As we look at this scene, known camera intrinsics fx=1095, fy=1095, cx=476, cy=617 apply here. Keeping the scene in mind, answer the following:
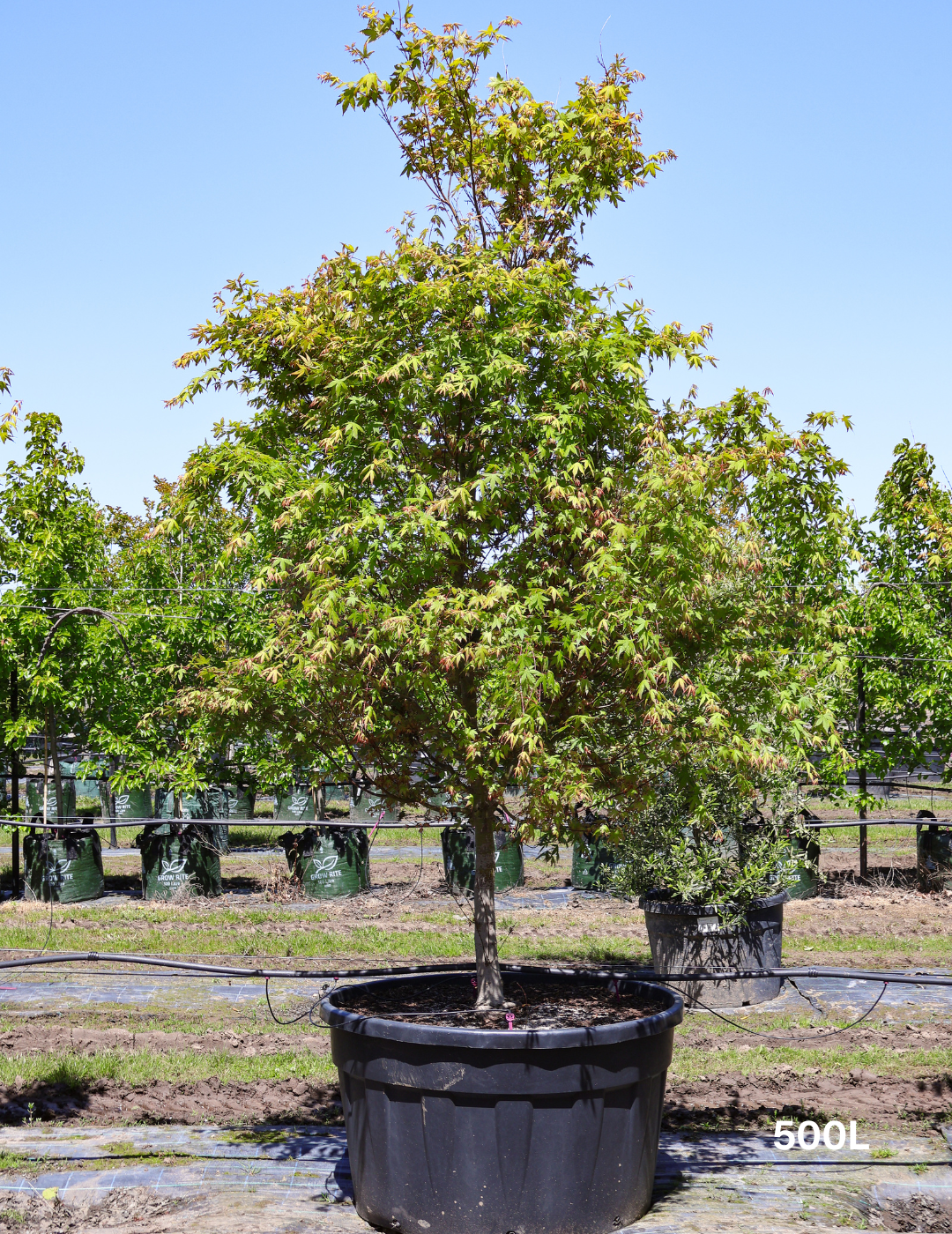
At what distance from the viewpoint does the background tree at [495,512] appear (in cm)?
400

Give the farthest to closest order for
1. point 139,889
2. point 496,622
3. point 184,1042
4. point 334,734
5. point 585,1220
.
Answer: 1. point 139,889
2. point 184,1042
3. point 334,734
4. point 585,1220
5. point 496,622

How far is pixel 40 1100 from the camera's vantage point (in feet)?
19.7

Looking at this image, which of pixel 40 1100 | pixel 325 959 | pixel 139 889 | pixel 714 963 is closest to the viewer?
pixel 40 1100

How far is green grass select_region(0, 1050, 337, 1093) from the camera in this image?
6344mm

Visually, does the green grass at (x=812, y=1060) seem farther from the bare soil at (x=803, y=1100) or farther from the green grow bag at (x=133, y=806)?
the green grow bag at (x=133, y=806)

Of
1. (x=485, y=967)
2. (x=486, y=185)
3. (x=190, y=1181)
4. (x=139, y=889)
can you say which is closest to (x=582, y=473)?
(x=486, y=185)

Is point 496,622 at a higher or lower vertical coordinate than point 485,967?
higher

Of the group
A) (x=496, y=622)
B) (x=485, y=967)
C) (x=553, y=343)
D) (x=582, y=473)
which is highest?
(x=553, y=343)

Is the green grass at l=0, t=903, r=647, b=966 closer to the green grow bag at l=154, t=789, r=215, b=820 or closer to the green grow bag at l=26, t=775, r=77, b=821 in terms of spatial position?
the green grow bag at l=154, t=789, r=215, b=820

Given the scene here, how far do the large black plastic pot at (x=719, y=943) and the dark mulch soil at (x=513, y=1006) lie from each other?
10.6 ft

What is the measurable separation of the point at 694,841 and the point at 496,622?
544 cm

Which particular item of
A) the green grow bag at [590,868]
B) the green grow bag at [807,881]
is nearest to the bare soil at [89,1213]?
the green grow bag at [590,868]

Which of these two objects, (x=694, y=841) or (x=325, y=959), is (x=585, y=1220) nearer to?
(x=694, y=841)

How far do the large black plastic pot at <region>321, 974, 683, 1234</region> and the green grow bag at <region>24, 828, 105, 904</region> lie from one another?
9.80m
